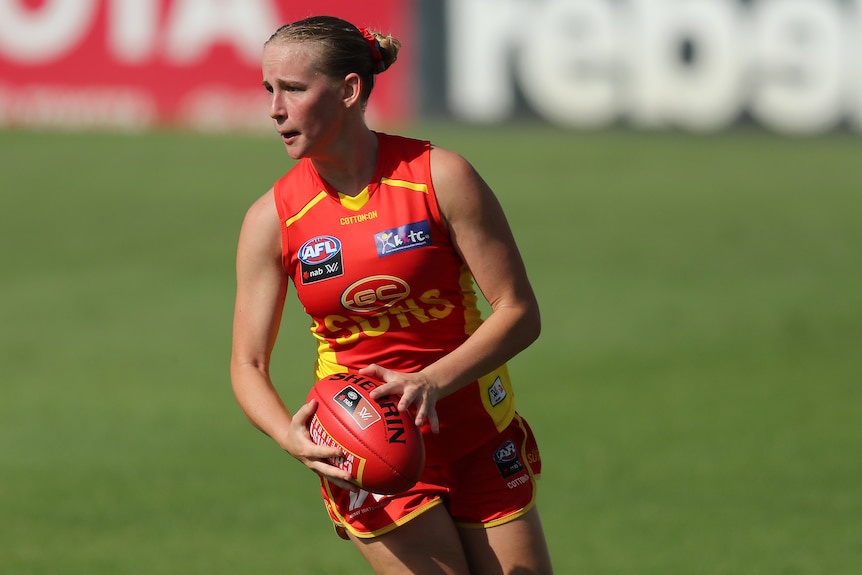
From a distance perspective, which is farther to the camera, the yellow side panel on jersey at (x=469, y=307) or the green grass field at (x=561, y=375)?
the green grass field at (x=561, y=375)

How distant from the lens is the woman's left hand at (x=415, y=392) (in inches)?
159

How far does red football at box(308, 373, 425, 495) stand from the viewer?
4.07 m

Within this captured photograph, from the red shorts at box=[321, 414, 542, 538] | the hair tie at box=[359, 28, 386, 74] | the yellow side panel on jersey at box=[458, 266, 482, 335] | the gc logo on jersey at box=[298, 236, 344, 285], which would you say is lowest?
the red shorts at box=[321, 414, 542, 538]

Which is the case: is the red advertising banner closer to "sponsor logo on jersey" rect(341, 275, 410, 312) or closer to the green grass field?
the green grass field

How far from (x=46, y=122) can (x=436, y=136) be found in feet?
26.0

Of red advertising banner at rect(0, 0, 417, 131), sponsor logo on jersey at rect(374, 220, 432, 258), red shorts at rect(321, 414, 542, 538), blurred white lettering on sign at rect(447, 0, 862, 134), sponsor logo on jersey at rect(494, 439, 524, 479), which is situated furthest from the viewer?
red advertising banner at rect(0, 0, 417, 131)

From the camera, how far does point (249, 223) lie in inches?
173

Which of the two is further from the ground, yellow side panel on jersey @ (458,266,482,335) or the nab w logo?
the nab w logo

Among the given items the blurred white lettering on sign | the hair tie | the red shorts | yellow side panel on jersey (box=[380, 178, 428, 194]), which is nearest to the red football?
the red shorts

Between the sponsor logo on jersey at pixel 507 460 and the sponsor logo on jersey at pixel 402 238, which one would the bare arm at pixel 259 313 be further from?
the sponsor logo on jersey at pixel 507 460

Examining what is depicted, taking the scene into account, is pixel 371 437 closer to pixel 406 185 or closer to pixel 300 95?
pixel 406 185

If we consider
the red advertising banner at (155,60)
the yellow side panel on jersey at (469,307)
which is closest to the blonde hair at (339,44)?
the yellow side panel on jersey at (469,307)

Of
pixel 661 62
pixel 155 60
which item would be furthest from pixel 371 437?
pixel 155 60

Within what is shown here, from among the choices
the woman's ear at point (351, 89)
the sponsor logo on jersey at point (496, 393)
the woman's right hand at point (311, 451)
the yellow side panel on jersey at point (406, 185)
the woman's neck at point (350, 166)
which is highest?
the woman's ear at point (351, 89)
